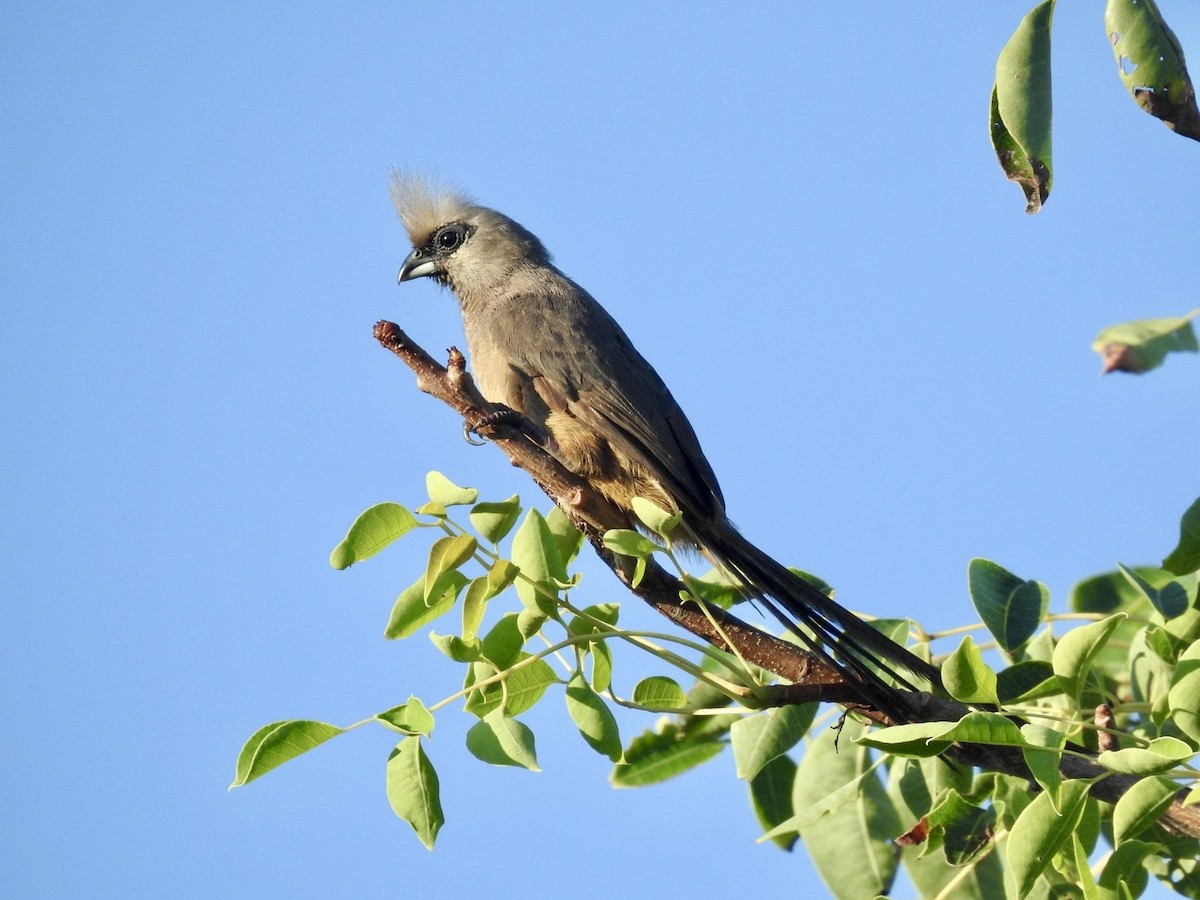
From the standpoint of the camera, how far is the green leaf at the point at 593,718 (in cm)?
251

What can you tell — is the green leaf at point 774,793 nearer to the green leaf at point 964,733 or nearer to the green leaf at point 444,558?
the green leaf at point 444,558

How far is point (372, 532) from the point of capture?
248 centimetres

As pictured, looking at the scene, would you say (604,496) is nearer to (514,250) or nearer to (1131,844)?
(514,250)

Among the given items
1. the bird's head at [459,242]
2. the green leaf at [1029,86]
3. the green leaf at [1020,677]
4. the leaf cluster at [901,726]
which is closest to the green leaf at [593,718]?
the leaf cluster at [901,726]

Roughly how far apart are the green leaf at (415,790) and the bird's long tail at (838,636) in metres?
0.93

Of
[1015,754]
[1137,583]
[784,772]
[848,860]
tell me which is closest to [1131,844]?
[1015,754]

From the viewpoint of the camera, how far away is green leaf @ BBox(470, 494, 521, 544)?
254cm

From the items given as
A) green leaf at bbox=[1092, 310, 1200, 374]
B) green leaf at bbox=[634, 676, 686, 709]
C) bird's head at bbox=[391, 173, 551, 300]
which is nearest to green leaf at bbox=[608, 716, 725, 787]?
green leaf at bbox=[634, 676, 686, 709]

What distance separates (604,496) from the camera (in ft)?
15.1

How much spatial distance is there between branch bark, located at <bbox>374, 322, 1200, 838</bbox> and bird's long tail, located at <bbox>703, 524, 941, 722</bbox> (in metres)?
0.04

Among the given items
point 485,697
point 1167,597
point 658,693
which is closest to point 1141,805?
point 1167,597

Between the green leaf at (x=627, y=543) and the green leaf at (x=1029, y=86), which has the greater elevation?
the green leaf at (x=1029, y=86)

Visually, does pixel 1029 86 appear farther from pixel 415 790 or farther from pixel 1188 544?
pixel 415 790

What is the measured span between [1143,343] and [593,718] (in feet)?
4.20
